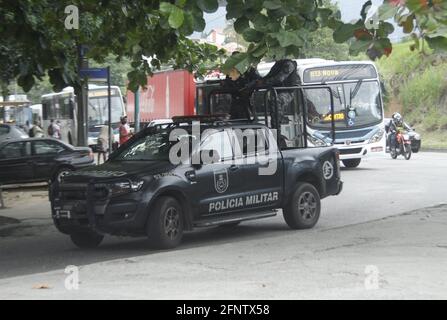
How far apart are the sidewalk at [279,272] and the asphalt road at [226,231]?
1.07ft

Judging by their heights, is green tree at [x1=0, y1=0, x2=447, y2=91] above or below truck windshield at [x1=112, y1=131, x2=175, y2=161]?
above

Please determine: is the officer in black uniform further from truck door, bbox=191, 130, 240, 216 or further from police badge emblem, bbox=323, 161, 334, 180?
truck door, bbox=191, 130, 240, 216

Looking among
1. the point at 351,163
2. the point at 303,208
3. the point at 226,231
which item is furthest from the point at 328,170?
the point at 351,163

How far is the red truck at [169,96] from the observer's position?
30.7 m

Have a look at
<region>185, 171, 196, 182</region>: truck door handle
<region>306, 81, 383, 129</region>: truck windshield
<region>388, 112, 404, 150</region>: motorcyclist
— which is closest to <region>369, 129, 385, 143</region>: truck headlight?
<region>306, 81, 383, 129</region>: truck windshield

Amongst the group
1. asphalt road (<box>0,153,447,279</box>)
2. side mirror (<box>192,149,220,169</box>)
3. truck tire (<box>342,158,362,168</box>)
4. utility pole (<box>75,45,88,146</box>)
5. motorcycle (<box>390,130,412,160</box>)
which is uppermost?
utility pole (<box>75,45,88,146</box>)

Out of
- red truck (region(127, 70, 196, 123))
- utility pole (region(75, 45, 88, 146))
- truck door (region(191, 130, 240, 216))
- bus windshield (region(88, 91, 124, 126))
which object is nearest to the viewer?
truck door (region(191, 130, 240, 216))

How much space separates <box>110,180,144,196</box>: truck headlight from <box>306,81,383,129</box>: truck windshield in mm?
13038

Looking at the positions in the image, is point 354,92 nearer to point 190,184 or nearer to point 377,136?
point 377,136

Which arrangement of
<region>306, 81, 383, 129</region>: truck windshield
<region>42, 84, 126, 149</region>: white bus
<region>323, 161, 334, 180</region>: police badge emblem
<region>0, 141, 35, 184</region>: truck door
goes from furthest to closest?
1. <region>42, 84, 126, 149</region>: white bus
2. <region>306, 81, 383, 129</region>: truck windshield
3. <region>0, 141, 35, 184</region>: truck door
4. <region>323, 161, 334, 180</region>: police badge emblem

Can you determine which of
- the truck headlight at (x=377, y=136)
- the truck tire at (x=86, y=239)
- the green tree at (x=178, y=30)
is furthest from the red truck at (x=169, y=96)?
the truck tire at (x=86, y=239)

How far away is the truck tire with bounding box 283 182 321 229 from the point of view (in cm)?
1218
